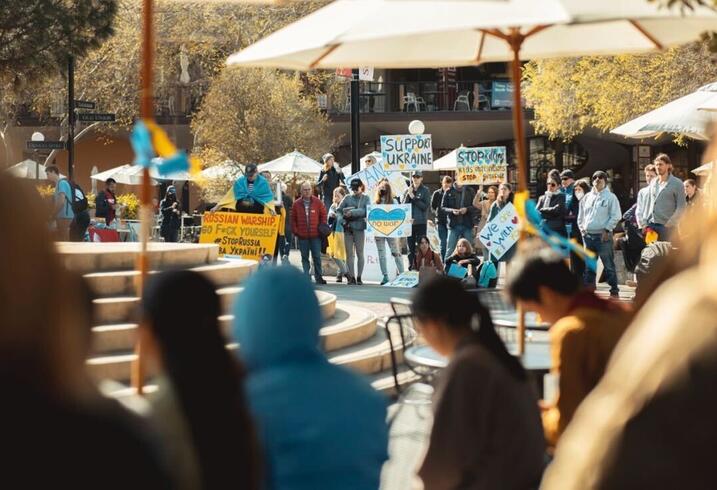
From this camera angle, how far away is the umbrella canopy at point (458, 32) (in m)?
5.21

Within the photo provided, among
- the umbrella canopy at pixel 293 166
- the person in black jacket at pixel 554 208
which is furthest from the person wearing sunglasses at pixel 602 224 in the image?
the umbrella canopy at pixel 293 166

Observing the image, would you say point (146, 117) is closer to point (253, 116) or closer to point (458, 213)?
point (458, 213)

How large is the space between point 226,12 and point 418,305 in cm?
4043

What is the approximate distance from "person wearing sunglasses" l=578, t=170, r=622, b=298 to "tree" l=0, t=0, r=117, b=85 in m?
9.08

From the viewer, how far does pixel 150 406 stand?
2.64 metres

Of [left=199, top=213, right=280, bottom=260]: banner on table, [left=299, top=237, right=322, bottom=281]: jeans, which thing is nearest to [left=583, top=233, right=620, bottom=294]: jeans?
[left=199, top=213, right=280, bottom=260]: banner on table

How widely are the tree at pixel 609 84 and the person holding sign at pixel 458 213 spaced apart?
6.79m

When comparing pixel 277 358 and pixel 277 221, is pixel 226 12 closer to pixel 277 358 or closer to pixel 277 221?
pixel 277 221

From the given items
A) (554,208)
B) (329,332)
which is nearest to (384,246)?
(554,208)

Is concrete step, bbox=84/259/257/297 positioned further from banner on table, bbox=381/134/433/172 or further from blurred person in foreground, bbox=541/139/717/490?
banner on table, bbox=381/134/433/172

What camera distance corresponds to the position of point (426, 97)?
48.9 meters

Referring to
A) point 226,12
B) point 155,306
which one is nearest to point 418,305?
point 155,306

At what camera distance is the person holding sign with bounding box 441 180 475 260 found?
19.8 meters

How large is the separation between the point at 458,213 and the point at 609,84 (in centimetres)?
1374
